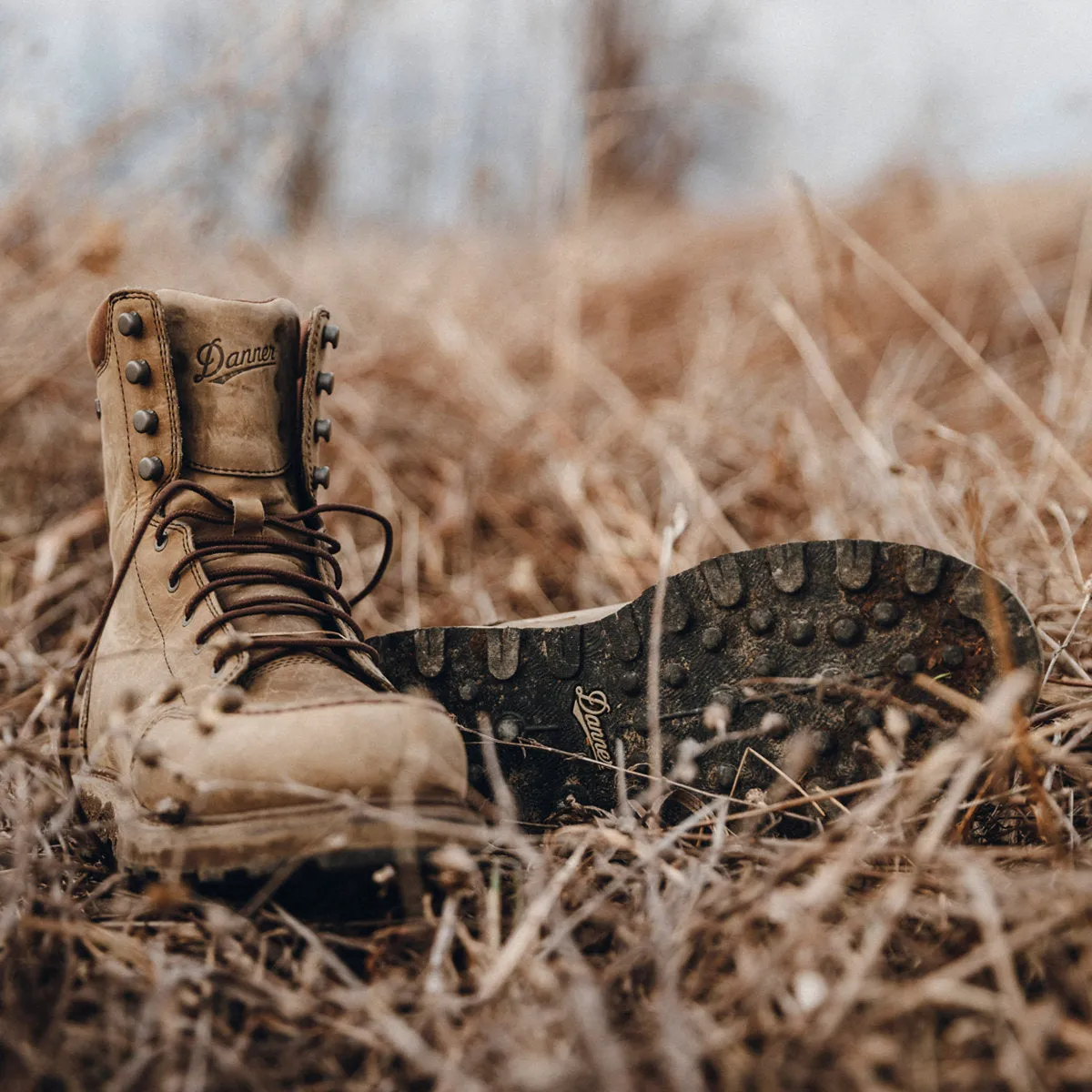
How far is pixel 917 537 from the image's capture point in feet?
6.13

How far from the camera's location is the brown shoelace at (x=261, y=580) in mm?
1268

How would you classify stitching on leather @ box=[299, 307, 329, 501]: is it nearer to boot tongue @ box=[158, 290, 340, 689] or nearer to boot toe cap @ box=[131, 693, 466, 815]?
boot tongue @ box=[158, 290, 340, 689]

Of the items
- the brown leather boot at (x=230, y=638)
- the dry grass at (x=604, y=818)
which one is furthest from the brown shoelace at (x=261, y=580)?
the dry grass at (x=604, y=818)

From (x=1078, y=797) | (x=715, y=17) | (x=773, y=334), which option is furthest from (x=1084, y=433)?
(x=715, y=17)

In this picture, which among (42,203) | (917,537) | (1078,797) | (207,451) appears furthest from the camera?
(42,203)

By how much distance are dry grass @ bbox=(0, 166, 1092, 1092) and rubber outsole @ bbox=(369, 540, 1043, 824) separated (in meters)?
0.10

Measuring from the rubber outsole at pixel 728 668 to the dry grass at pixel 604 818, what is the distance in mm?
98

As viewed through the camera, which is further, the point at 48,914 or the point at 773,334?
the point at 773,334

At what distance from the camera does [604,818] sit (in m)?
1.31

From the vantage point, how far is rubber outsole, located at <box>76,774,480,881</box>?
997mm

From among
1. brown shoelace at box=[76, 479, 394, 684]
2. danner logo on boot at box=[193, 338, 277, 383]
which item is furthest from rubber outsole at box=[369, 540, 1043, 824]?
danner logo on boot at box=[193, 338, 277, 383]

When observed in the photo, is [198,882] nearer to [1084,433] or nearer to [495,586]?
[495,586]

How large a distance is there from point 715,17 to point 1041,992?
1240 cm

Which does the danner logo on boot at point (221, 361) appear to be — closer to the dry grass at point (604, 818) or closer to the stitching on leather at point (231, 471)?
the stitching on leather at point (231, 471)
